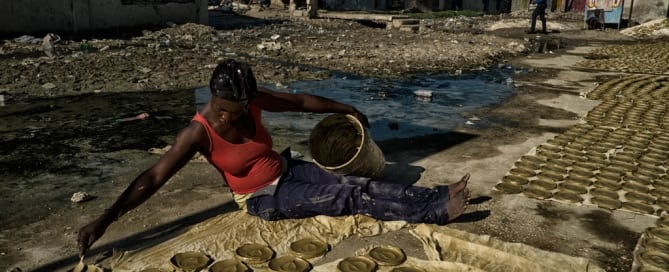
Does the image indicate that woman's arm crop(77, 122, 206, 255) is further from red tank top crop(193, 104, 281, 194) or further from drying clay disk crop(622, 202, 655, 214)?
drying clay disk crop(622, 202, 655, 214)

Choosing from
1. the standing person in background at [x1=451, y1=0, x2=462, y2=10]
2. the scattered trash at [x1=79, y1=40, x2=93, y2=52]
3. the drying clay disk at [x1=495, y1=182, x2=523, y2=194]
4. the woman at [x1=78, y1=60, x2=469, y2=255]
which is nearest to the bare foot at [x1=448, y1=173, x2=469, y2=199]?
the woman at [x1=78, y1=60, x2=469, y2=255]

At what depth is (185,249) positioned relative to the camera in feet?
11.0

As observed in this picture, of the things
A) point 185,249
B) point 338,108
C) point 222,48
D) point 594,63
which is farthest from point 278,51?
point 185,249

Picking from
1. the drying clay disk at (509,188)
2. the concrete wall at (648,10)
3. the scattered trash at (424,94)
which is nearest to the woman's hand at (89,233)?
the drying clay disk at (509,188)

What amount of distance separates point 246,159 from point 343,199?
2.53ft

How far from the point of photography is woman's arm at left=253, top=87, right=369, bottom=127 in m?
3.71

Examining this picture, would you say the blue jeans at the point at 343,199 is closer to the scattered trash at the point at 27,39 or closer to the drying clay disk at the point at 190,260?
the drying clay disk at the point at 190,260

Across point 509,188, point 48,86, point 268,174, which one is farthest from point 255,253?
point 48,86

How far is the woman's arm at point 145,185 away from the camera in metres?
2.85

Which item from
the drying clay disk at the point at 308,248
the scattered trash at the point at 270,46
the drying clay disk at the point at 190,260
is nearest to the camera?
the drying clay disk at the point at 190,260

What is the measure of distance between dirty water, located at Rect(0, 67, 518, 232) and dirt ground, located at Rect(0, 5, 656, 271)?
0.33 feet

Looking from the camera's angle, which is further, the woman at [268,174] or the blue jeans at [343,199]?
the blue jeans at [343,199]

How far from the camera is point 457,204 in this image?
3609 millimetres

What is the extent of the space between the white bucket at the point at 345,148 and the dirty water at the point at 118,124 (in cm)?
100
